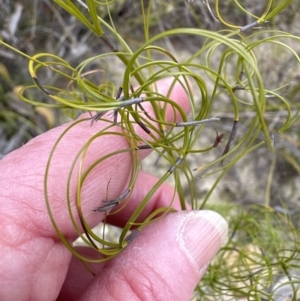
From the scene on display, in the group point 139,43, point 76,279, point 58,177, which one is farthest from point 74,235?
point 139,43

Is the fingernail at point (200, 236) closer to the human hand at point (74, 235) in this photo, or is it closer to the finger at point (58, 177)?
the human hand at point (74, 235)

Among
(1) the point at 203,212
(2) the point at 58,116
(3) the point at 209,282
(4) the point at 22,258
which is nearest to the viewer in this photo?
(4) the point at 22,258

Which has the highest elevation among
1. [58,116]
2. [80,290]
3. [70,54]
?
[70,54]

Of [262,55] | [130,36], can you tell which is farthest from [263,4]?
[130,36]

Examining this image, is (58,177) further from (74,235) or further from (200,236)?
(200,236)

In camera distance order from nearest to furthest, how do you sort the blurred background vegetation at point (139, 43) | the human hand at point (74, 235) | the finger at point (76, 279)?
the human hand at point (74, 235)
the finger at point (76, 279)
the blurred background vegetation at point (139, 43)

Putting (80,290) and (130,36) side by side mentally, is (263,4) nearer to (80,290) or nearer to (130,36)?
(130,36)

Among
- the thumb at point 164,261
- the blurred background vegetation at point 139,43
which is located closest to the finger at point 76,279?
the thumb at point 164,261
